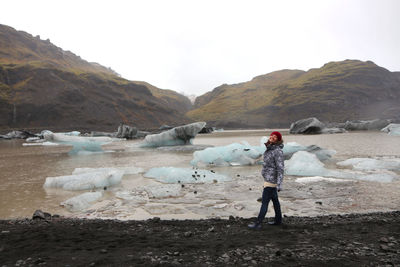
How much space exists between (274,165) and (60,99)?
3371 inches

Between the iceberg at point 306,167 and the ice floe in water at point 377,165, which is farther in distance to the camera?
the ice floe in water at point 377,165

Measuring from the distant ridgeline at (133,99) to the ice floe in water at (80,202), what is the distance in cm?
6453

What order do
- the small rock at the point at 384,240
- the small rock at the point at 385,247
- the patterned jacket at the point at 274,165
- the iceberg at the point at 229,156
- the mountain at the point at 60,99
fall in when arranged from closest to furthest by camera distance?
the small rock at the point at 385,247, the small rock at the point at 384,240, the patterned jacket at the point at 274,165, the iceberg at the point at 229,156, the mountain at the point at 60,99

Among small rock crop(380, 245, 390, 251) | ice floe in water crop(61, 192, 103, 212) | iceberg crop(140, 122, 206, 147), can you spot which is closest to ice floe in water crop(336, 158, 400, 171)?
small rock crop(380, 245, 390, 251)

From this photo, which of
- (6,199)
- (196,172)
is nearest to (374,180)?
(196,172)

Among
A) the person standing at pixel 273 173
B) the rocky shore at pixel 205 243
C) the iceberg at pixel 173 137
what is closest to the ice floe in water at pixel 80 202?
the rocky shore at pixel 205 243

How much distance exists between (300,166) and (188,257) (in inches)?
368

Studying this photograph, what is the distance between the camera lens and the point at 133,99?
107m

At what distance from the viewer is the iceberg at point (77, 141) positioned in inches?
825

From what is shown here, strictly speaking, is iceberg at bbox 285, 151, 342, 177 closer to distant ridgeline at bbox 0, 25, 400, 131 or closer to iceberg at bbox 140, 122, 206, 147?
iceberg at bbox 140, 122, 206, 147

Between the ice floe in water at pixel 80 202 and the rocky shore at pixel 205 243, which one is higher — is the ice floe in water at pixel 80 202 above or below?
below

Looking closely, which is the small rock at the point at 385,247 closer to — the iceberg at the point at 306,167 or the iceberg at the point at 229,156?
the iceberg at the point at 306,167

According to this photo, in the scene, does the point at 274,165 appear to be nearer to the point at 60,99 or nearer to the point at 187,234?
the point at 187,234

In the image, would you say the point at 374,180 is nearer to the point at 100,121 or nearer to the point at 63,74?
the point at 100,121
